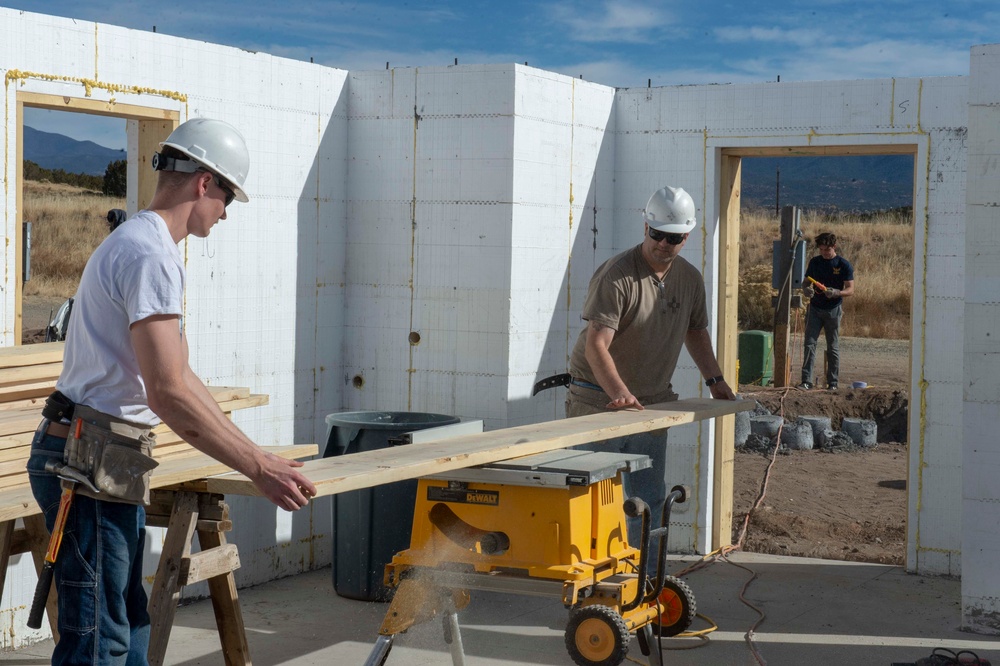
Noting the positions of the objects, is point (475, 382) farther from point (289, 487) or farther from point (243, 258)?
point (289, 487)

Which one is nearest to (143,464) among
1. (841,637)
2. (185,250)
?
(185,250)

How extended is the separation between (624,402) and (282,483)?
243 centimetres

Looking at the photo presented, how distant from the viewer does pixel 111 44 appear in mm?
5656

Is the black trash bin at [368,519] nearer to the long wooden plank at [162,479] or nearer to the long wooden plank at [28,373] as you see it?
the long wooden plank at [28,373]

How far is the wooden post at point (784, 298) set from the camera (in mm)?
15102

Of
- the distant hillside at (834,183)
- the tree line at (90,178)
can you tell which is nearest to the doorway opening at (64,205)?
the tree line at (90,178)

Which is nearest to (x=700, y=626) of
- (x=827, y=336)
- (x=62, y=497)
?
(x=62, y=497)

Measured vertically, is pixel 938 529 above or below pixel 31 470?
below

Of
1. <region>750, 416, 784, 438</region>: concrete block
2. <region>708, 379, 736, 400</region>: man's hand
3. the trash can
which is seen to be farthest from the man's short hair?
<region>708, 379, 736, 400</region>: man's hand

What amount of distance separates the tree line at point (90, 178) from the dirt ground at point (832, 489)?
2914 centimetres

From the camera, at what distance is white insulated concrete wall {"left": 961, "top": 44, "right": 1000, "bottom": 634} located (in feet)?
18.6

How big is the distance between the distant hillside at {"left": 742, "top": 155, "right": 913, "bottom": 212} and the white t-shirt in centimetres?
6125

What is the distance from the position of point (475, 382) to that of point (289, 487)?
390 centimetres

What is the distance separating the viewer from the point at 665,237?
546cm
